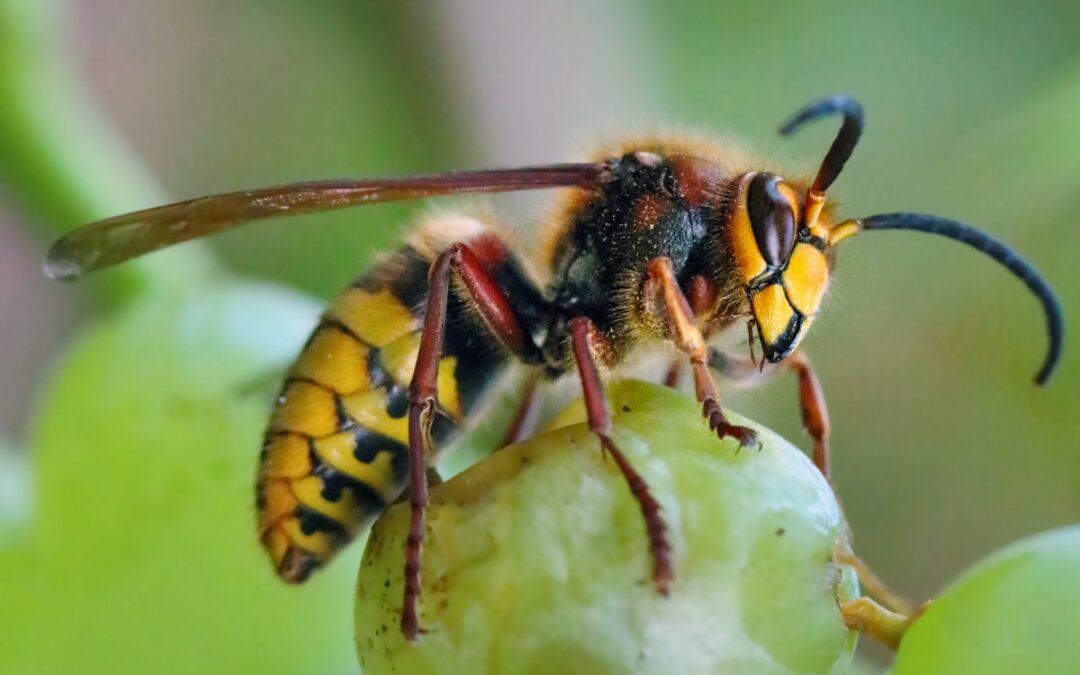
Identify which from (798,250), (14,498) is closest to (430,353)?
(798,250)

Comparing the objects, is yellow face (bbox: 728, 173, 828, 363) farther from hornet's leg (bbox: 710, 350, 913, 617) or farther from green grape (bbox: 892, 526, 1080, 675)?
green grape (bbox: 892, 526, 1080, 675)

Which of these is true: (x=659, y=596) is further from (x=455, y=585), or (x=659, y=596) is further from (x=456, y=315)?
(x=456, y=315)

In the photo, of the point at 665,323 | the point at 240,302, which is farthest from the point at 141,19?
the point at 665,323

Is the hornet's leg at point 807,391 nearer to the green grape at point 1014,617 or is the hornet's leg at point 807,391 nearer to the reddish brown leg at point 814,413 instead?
the reddish brown leg at point 814,413

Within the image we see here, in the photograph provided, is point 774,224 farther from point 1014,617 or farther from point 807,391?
point 1014,617

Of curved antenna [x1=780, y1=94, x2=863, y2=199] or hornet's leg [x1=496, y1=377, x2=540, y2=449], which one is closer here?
curved antenna [x1=780, y1=94, x2=863, y2=199]

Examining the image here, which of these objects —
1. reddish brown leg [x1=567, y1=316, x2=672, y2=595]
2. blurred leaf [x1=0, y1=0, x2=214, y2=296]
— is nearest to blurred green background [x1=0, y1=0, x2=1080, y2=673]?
blurred leaf [x1=0, y1=0, x2=214, y2=296]

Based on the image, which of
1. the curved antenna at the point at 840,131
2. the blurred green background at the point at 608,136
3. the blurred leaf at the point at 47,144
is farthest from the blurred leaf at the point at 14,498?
the curved antenna at the point at 840,131

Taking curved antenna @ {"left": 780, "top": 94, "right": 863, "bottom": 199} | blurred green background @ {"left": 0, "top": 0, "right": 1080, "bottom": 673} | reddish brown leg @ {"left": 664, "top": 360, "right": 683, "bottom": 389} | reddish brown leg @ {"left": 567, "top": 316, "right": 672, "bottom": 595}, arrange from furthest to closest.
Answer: blurred green background @ {"left": 0, "top": 0, "right": 1080, "bottom": 673}, reddish brown leg @ {"left": 664, "top": 360, "right": 683, "bottom": 389}, curved antenna @ {"left": 780, "top": 94, "right": 863, "bottom": 199}, reddish brown leg @ {"left": 567, "top": 316, "right": 672, "bottom": 595}
